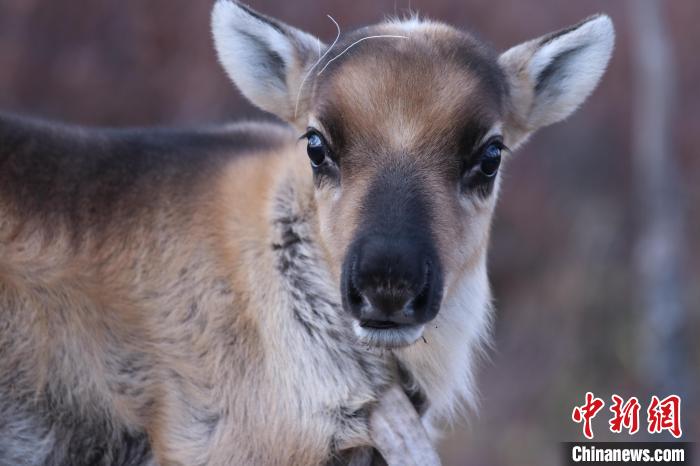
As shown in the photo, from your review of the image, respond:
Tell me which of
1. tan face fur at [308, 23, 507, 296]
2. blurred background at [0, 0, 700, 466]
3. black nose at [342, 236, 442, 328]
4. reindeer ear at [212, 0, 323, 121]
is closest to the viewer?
black nose at [342, 236, 442, 328]

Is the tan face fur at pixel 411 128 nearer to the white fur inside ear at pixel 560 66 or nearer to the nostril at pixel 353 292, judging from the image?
the nostril at pixel 353 292

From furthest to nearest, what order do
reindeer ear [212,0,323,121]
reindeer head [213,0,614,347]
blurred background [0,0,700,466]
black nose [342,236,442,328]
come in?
blurred background [0,0,700,466] → reindeer ear [212,0,323,121] → reindeer head [213,0,614,347] → black nose [342,236,442,328]

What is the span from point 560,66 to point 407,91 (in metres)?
1.69

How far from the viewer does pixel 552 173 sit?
19859 mm

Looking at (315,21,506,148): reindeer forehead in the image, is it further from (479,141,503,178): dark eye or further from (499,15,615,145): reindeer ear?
(499,15,615,145): reindeer ear

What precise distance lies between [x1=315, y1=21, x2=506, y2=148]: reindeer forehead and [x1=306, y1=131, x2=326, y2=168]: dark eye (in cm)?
14

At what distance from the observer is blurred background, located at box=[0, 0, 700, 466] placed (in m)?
17.0

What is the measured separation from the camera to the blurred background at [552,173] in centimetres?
1702

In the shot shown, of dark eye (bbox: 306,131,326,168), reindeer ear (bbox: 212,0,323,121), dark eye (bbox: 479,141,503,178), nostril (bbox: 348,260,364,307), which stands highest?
reindeer ear (bbox: 212,0,323,121)

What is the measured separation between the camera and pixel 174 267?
23.8 ft

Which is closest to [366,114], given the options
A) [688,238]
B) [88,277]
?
[88,277]

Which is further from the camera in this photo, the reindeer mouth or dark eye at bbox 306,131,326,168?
dark eye at bbox 306,131,326,168

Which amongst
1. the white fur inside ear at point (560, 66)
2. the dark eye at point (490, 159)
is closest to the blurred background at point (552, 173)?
the white fur inside ear at point (560, 66)

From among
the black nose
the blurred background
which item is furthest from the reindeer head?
the blurred background
